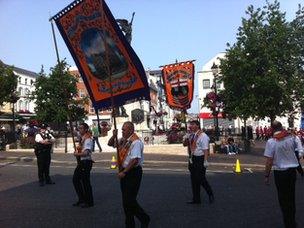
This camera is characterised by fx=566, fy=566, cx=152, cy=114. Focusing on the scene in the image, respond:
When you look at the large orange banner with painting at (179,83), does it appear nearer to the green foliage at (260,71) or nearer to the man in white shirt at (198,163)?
the green foliage at (260,71)

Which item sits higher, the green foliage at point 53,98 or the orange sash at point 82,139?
the green foliage at point 53,98

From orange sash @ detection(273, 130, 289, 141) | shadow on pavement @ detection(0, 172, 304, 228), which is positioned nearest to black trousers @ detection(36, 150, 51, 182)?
shadow on pavement @ detection(0, 172, 304, 228)

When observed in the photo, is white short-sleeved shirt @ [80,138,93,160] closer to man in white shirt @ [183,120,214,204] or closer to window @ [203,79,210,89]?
man in white shirt @ [183,120,214,204]

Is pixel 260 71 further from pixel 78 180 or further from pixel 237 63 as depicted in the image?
pixel 78 180

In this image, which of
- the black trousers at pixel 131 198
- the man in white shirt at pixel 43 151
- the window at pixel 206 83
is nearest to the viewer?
the black trousers at pixel 131 198

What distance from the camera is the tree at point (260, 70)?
2775 centimetres

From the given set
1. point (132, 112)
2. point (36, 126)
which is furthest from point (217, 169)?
point (132, 112)

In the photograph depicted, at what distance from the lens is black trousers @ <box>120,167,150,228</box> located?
8.27m

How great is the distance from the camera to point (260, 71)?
2839 centimetres

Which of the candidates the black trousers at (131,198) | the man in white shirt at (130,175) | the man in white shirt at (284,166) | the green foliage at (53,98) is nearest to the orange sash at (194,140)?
the man in white shirt at (284,166)

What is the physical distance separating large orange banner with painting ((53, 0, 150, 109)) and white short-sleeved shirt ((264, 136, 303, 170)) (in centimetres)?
280

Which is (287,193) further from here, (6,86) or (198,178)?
(6,86)

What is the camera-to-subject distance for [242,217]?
9695 mm

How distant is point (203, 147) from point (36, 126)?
250 inches
